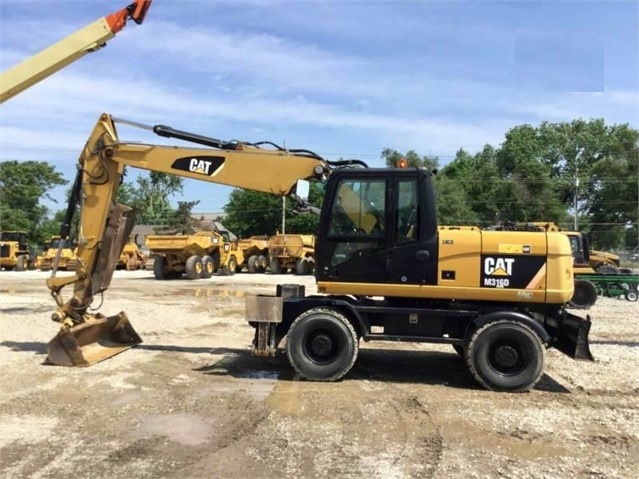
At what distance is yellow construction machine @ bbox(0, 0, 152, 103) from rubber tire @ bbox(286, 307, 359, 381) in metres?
7.13

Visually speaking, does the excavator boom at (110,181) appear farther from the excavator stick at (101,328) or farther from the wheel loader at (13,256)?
the wheel loader at (13,256)

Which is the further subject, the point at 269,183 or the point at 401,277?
the point at 269,183

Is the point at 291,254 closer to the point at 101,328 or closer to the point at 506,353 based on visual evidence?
the point at 101,328

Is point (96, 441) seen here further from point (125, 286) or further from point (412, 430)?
point (125, 286)

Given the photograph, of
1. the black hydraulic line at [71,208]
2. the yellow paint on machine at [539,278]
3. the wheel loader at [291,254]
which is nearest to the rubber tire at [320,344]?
the yellow paint on machine at [539,278]

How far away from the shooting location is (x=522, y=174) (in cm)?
6016

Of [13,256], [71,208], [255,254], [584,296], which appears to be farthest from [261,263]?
[71,208]

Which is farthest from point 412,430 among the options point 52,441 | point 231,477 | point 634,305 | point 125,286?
point 125,286

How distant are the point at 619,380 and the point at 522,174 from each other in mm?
54732

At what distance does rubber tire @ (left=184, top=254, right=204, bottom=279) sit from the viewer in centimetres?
2659

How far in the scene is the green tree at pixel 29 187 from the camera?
72.4 m

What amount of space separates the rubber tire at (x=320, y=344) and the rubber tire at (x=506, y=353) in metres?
1.45

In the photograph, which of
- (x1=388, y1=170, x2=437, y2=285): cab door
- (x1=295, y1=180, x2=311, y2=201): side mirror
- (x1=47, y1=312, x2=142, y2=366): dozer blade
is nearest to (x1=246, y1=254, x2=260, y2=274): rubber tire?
(x1=47, y1=312, x2=142, y2=366): dozer blade

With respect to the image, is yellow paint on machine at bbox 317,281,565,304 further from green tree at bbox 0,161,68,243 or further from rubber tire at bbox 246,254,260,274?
green tree at bbox 0,161,68,243
